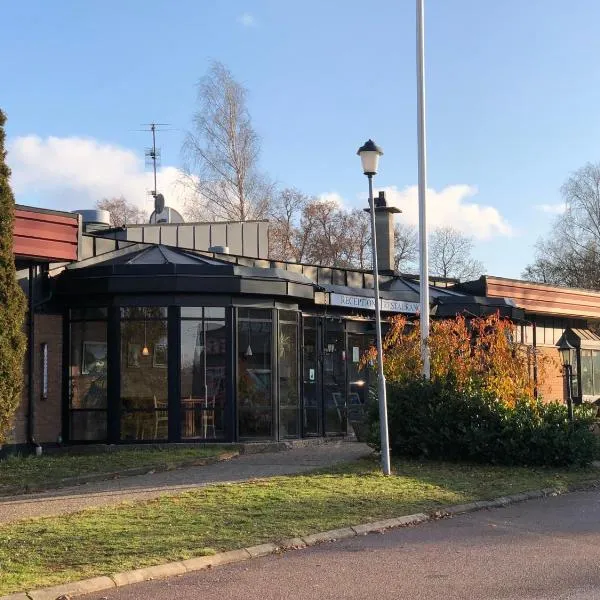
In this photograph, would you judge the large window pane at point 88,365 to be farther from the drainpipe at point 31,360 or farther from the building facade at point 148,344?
the drainpipe at point 31,360

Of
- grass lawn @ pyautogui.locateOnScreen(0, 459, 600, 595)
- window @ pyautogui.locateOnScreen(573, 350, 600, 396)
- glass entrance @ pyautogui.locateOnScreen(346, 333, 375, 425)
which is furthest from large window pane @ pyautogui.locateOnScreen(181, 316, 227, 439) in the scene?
window @ pyautogui.locateOnScreen(573, 350, 600, 396)

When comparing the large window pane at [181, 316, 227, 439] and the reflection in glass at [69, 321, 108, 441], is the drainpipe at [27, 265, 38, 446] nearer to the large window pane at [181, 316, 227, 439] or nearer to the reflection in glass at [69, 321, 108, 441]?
the reflection in glass at [69, 321, 108, 441]

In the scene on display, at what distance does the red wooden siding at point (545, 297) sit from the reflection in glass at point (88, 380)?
40.2ft

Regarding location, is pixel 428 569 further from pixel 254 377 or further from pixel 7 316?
pixel 254 377

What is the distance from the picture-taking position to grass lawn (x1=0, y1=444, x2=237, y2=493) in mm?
12554

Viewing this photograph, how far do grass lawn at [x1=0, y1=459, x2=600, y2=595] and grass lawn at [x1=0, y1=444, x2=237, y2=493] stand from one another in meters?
2.49

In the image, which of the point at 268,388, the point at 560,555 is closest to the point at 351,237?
the point at 268,388

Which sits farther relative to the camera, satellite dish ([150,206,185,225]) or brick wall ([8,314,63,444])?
satellite dish ([150,206,185,225])

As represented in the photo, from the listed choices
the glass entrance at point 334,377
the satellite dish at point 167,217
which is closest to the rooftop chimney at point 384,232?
the glass entrance at point 334,377

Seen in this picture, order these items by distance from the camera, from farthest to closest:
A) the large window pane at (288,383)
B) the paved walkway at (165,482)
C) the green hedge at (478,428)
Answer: the large window pane at (288,383) → the green hedge at (478,428) → the paved walkway at (165,482)

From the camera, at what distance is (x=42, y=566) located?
288 inches

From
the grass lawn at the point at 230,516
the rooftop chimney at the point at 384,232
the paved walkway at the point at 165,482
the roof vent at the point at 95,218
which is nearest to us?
the grass lawn at the point at 230,516

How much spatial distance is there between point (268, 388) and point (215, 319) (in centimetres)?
180

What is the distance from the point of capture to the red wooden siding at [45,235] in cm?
1505
